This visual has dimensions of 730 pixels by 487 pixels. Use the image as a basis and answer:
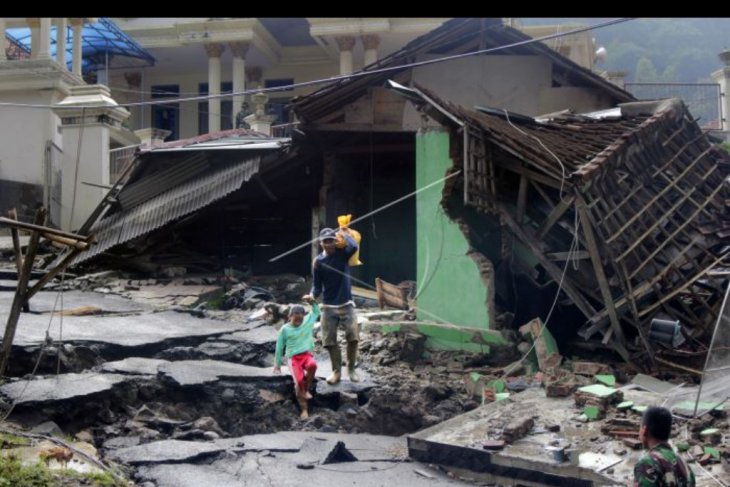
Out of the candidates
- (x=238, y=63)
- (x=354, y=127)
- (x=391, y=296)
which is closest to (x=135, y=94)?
(x=238, y=63)

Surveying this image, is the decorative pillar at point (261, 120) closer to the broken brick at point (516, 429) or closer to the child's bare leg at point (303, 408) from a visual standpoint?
the child's bare leg at point (303, 408)

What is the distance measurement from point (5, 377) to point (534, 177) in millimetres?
6301

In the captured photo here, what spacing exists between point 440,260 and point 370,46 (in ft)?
52.7

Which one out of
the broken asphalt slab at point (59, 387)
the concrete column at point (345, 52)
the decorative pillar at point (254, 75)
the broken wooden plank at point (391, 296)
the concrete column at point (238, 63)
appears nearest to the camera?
the broken asphalt slab at point (59, 387)

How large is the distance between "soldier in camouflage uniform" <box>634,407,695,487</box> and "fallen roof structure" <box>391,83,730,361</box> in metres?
4.89

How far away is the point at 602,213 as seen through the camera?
9.99 metres

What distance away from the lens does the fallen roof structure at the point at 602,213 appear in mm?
9633

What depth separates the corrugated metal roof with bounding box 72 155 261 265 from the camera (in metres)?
14.3

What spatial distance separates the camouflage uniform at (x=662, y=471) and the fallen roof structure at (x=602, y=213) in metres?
4.99

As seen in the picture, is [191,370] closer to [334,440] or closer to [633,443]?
[334,440]

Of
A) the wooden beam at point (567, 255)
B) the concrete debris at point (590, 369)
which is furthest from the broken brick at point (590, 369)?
the wooden beam at point (567, 255)

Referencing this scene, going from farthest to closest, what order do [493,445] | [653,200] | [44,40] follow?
[44,40] → [653,200] → [493,445]

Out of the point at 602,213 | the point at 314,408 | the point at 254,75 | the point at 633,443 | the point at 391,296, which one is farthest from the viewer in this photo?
the point at 254,75

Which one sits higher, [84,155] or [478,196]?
[84,155]
